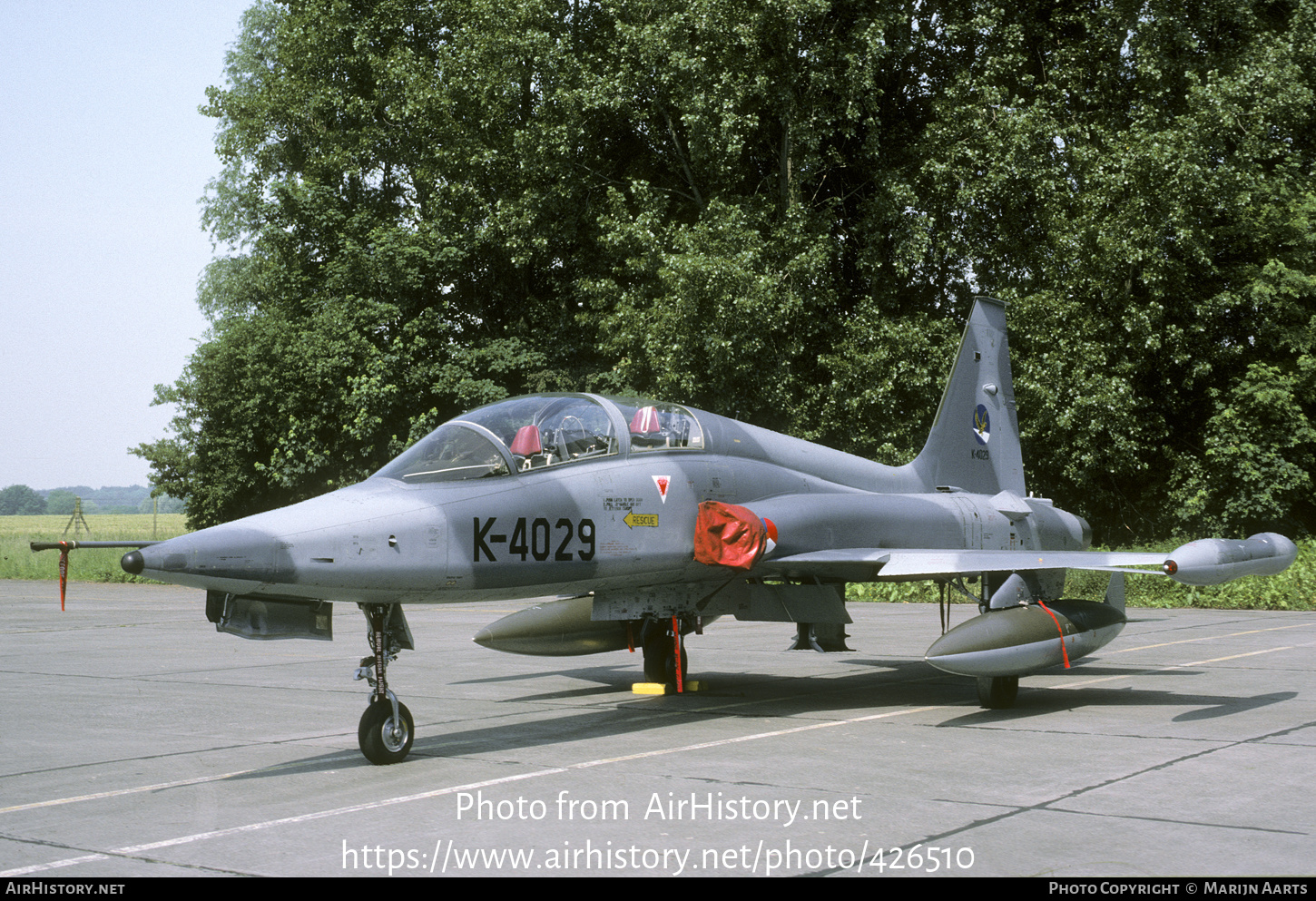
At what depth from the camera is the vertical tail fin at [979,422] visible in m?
14.3

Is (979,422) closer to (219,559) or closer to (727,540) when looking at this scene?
(727,540)

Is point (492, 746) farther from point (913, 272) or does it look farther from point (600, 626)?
point (913, 272)

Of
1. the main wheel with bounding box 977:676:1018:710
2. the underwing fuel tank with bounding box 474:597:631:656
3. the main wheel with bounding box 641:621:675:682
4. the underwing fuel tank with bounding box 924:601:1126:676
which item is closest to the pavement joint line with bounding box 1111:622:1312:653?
the underwing fuel tank with bounding box 924:601:1126:676

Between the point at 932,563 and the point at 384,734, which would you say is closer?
the point at 384,734

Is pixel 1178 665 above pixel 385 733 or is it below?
below

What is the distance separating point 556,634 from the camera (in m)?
12.2

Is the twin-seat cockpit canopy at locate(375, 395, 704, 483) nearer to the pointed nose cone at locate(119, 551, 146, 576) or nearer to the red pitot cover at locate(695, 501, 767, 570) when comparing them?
the red pitot cover at locate(695, 501, 767, 570)

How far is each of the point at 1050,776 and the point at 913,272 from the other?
87.6 ft

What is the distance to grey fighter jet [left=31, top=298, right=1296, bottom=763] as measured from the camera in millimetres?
7633

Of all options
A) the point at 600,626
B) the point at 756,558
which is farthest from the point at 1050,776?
the point at 600,626

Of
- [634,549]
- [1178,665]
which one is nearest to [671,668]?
[634,549]

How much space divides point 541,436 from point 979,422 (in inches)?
299

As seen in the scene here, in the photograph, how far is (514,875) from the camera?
17.1ft

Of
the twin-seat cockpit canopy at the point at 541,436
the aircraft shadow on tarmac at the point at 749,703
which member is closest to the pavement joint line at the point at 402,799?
the aircraft shadow on tarmac at the point at 749,703
